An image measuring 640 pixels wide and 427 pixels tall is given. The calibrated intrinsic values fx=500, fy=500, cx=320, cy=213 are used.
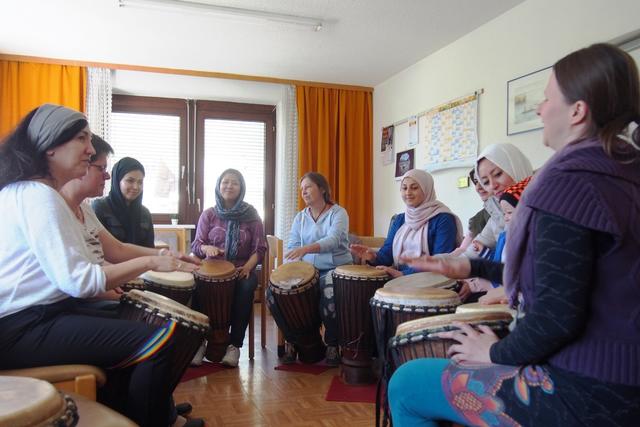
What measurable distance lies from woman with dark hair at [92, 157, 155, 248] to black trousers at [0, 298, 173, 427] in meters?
1.51

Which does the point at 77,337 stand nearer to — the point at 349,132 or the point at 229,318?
the point at 229,318

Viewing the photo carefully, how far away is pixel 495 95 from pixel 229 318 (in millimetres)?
2694

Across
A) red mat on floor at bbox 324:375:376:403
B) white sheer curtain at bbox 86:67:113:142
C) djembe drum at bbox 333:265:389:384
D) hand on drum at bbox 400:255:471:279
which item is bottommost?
red mat on floor at bbox 324:375:376:403

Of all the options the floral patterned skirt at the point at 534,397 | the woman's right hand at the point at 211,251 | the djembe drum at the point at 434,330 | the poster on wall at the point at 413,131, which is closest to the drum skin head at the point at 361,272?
the woman's right hand at the point at 211,251

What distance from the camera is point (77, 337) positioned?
1.55m

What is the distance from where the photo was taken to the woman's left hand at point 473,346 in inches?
44.9

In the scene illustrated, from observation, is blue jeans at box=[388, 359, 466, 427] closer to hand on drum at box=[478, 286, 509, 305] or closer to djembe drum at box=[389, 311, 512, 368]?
djembe drum at box=[389, 311, 512, 368]

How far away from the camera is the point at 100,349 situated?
1.58m

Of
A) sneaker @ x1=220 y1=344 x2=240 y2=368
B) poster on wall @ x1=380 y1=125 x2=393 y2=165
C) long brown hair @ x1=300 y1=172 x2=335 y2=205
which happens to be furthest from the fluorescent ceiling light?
sneaker @ x1=220 y1=344 x2=240 y2=368

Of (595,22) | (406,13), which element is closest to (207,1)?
(406,13)

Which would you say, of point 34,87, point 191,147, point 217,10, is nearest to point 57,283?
point 217,10

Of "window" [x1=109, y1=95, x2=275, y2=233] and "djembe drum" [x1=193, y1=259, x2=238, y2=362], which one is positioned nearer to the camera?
"djembe drum" [x1=193, y1=259, x2=238, y2=362]

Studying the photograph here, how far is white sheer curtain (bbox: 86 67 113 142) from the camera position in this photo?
17.2ft

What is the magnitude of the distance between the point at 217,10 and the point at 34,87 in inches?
95.5
